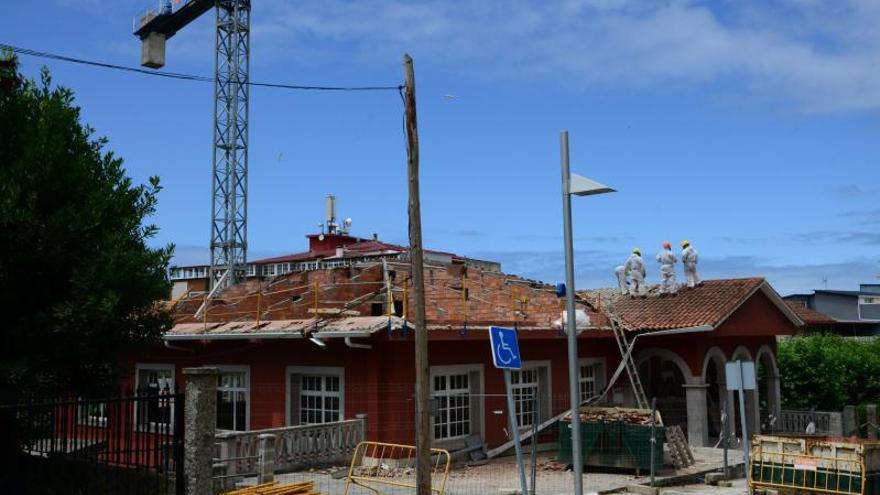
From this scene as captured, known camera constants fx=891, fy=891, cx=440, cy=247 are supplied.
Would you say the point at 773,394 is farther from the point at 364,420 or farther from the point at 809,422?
the point at 364,420

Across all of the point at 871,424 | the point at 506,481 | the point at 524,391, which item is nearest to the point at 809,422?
the point at 871,424

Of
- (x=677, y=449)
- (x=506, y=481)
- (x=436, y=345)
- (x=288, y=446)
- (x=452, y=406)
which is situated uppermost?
(x=436, y=345)

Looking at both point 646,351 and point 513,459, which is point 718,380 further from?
point 513,459

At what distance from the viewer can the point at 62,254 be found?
1259 cm

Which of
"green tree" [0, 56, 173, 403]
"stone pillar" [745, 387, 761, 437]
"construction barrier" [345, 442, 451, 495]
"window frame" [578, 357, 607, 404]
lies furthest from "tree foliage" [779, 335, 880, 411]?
"green tree" [0, 56, 173, 403]

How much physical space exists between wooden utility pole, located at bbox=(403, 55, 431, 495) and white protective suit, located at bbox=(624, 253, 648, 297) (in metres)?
14.9

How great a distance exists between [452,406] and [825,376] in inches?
676

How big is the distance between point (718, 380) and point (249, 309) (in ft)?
43.7

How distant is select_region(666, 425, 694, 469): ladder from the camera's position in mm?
19156

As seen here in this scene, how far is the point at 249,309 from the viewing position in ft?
73.0

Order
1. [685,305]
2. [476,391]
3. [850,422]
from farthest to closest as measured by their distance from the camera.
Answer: [850,422], [685,305], [476,391]

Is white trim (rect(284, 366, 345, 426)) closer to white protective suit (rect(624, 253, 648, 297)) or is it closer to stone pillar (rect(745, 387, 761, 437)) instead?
white protective suit (rect(624, 253, 648, 297))

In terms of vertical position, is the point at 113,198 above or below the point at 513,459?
above

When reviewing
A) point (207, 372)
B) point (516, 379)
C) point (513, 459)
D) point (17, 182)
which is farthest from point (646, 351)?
point (17, 182)
